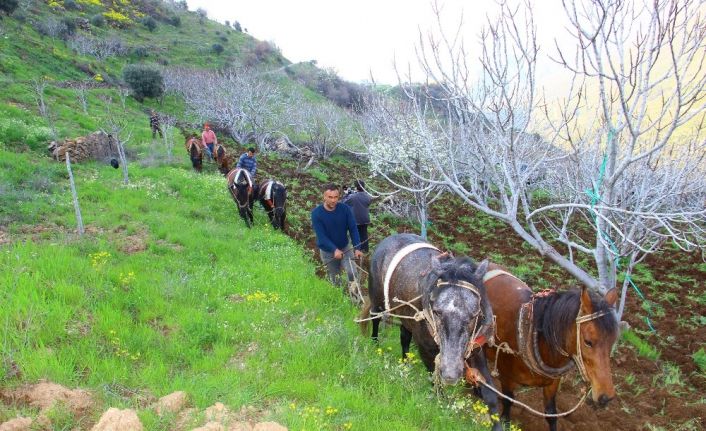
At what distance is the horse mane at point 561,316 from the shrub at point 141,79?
3584 centimetres

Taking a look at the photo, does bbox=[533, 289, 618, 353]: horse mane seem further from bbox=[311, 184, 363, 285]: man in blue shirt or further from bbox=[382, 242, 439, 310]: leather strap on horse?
bbox=[311, 184, 363, 285]: man in blue shirt

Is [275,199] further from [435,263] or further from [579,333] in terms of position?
[579,333]

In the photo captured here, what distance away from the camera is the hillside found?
3.66 meters

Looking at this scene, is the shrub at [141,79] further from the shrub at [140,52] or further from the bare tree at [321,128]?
the bare tree at [321,128]

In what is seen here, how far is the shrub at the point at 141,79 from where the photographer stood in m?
32.9

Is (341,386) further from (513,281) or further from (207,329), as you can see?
(513,281)

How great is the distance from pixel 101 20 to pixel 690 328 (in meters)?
53.2

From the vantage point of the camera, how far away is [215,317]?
5.21 m

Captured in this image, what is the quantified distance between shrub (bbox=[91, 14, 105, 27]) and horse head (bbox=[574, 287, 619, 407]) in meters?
53.1

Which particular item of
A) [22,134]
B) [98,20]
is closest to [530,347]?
[22,134]

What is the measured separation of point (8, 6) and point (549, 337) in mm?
41905

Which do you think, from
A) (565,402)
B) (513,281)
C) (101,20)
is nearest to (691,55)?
(513,281)

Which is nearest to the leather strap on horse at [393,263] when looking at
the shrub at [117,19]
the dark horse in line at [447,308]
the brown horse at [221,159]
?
the dark horse in line at [447,308]

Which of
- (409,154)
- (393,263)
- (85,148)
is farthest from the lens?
(85,148)
